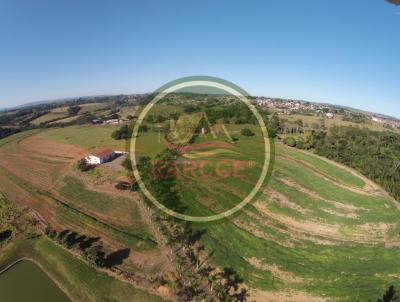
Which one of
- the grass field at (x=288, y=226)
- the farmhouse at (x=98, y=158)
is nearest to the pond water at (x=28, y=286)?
the grass field at (x=288, y=226)

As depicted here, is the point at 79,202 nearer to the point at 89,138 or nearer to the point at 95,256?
the point at 95,256

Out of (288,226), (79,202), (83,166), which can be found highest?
(83,166)

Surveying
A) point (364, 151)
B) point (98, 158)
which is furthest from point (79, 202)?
point (364, 151)

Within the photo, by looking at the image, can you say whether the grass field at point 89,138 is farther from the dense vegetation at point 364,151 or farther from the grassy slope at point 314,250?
the dense vegetation at point 364,151

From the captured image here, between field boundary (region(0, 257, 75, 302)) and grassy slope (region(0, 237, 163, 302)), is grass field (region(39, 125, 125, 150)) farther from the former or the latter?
field boundary (region(0, 257, 75, 302))

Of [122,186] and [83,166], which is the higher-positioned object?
[83,166]

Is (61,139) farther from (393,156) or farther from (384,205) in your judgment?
(393,156)

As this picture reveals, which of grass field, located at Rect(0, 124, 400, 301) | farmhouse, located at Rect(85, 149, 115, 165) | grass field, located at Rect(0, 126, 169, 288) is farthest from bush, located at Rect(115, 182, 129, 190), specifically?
farmhouse, located at Rect(85, 149, 115, 165)
